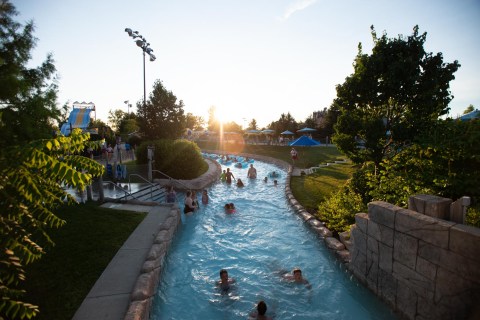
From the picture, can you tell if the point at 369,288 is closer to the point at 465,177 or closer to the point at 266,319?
the point at 266,319

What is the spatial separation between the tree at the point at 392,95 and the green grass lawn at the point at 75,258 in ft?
33.6

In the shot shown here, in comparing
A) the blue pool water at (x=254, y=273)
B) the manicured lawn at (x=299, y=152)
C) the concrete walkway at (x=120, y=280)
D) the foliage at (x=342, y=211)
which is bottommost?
the blue pool water at (x=254, y=273)

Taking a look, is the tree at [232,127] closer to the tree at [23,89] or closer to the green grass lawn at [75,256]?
the green grass lawn at [75,256]

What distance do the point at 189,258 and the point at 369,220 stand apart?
6.59 m

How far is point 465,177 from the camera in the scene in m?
6.25

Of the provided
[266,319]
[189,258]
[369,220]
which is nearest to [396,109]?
[369,220]

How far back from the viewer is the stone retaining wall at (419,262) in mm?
4547

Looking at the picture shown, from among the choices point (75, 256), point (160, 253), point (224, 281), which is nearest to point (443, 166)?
point (224, 281)

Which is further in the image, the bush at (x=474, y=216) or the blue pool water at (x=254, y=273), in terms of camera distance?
the blue pool water at (x=254, y=273)

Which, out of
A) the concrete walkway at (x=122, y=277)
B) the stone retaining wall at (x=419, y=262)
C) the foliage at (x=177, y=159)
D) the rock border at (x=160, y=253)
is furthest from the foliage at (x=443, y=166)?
the foliage at (x=177, y=159)

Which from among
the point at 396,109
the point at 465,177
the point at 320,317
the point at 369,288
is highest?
the point at 396,109

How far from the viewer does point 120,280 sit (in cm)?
676

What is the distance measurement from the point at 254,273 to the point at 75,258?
5597 millimetres

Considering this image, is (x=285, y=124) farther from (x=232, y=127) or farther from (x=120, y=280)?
(x=120, y=280)
